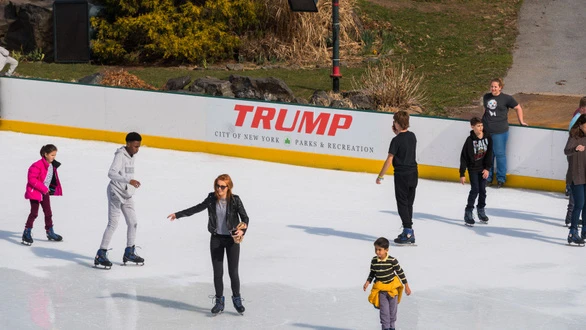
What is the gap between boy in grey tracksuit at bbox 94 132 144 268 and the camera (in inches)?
504

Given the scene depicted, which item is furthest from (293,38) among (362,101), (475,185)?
(475,185)

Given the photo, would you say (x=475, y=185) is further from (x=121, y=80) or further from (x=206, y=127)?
(x=121, y=80)

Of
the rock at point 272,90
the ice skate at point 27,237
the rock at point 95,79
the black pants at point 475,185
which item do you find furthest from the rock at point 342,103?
the ice skate at point 27,237

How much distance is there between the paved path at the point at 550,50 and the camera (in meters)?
26.3

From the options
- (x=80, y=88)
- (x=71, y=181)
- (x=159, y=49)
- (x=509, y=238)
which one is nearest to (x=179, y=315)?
(x=509, y=238)

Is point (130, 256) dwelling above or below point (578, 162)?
below

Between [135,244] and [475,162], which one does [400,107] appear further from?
[135,244]

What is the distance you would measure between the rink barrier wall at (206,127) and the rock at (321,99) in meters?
2.43

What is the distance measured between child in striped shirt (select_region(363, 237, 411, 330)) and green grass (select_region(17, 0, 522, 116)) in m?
13.0

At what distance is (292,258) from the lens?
13945 millimetres

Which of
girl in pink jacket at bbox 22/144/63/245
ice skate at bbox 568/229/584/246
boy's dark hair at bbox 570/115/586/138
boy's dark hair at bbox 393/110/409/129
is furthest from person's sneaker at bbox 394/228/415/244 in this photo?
girl in pink jacket at bbox 22/144/63/245

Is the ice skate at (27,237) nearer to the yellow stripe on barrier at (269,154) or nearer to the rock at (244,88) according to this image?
the yellow stripe on barrier at (269,154)

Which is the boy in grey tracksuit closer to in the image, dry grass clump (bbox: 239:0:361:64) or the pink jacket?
the pink jacket

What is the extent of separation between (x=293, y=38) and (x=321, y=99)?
265 inches
